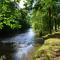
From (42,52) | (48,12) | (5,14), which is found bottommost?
(42,52)

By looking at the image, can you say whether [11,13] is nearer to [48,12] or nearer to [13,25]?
[13,25]

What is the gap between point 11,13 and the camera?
379 centimetres

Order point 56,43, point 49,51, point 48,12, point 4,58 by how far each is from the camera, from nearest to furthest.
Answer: point 49,51 → point 56,43 → point 4,58 → point 48,12

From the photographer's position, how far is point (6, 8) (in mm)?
3746

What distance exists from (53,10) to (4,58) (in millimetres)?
15493

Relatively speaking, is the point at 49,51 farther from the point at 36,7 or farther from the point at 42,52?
the point at 36,7

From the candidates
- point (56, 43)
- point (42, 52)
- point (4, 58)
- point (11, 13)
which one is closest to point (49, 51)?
point (42, 52)

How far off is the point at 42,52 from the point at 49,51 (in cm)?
54

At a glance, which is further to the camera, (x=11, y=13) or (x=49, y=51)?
(x=49, y=51)

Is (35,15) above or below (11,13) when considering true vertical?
below

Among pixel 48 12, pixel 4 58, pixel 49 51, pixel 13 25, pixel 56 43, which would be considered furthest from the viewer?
pixel 48 12

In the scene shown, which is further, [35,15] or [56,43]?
[35,15]

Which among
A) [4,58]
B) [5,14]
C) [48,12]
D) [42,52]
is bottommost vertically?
[4,58]

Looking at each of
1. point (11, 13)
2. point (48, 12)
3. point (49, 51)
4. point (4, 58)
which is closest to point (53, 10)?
point (48, 12)
